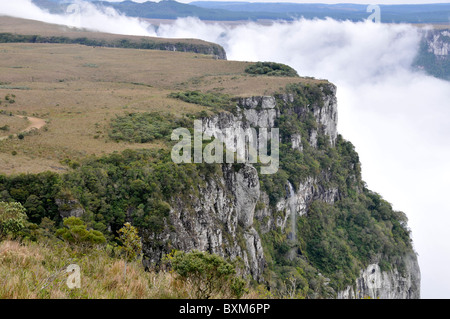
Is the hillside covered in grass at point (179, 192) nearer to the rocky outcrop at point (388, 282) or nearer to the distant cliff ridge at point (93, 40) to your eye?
the rocky outcrop at point (388, 282)

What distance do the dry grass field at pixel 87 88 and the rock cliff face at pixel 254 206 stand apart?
4889 millimetres

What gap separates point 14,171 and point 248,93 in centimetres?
4204

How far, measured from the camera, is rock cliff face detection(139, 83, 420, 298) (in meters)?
29.5

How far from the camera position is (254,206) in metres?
41.3

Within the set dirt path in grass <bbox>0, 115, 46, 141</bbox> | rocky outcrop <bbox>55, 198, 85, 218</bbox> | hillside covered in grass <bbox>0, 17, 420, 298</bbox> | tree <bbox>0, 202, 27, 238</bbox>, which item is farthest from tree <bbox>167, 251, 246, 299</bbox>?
dirt path in grass <bbox>0, 115, 46, 141</bbox>

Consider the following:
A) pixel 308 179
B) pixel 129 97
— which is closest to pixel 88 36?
pixel 129 97

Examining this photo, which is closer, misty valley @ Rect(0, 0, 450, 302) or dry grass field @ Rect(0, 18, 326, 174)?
misty valley @ Rect(0, 0, 450, 302)

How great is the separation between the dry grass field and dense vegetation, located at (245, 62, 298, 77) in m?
3.16

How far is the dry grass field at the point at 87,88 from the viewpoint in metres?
31.8

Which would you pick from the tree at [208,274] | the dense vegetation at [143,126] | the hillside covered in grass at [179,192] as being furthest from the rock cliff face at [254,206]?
the tree at [208,274]

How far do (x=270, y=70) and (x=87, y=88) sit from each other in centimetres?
3817

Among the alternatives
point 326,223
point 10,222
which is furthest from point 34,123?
point 326,223

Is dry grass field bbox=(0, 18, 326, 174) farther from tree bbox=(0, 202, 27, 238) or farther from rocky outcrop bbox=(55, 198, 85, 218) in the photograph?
tree bbox=(0, 202, 27, 238)
